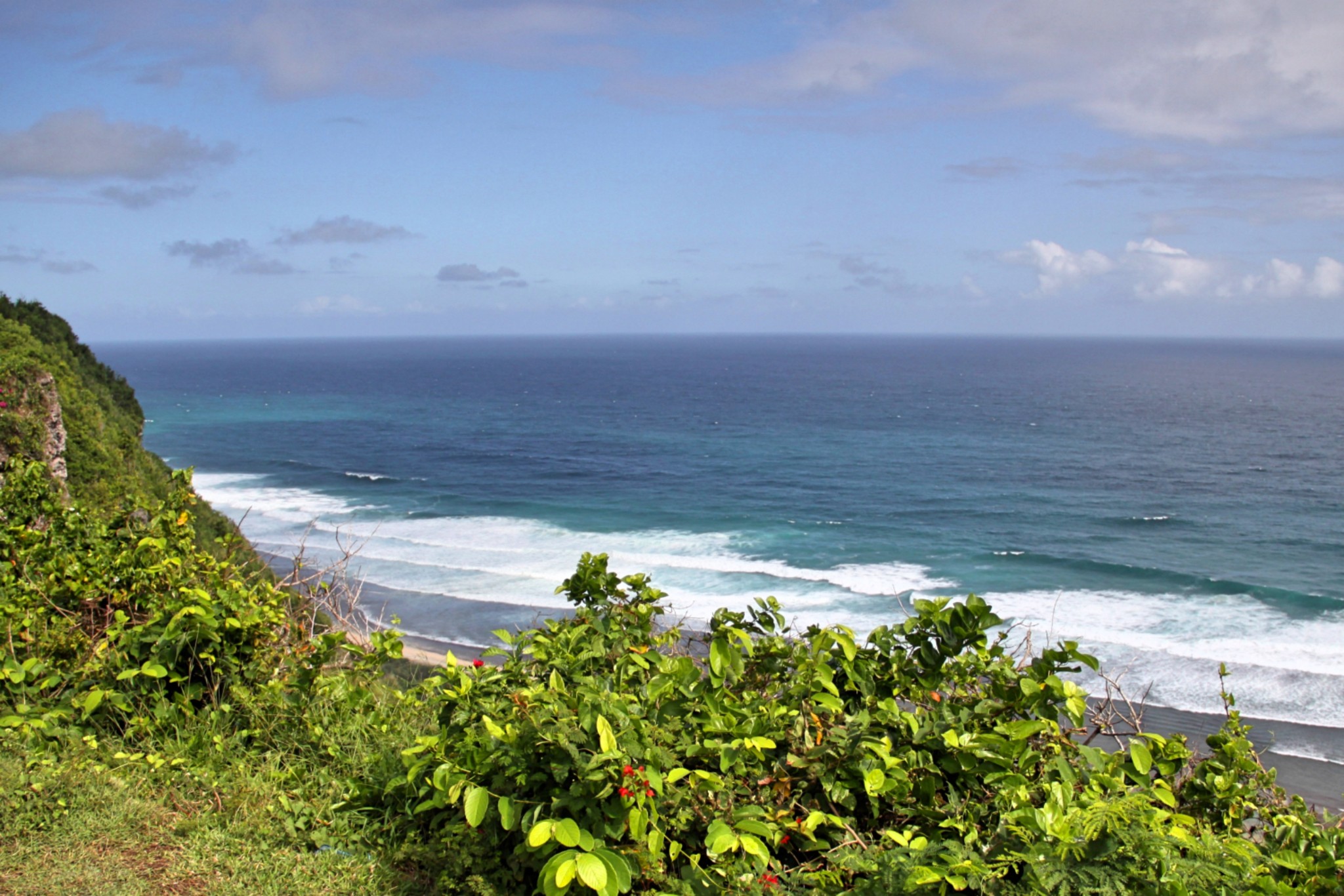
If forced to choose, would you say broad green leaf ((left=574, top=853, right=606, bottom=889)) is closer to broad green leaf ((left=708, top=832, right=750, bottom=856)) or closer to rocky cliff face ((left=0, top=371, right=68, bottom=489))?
broad green leaf ((left=708, top=832, right=750, bottom=856))

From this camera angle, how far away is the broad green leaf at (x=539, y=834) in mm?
3420

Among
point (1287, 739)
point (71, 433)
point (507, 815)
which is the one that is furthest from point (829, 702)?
point (71, 433)

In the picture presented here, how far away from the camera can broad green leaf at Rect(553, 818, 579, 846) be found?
3426 millimetres

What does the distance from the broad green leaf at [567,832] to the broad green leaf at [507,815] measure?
33 centimetres

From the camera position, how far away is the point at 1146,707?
24.1m

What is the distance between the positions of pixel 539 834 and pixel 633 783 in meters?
0.41

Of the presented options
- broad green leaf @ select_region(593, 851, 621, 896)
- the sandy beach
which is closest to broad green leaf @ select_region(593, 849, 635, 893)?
broad green leaf @ select_region(593, 851, 621, 896)

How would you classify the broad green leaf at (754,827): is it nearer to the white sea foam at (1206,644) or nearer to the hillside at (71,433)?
the hillside at (71,433)

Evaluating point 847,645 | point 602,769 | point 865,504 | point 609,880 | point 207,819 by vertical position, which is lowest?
point 865,504

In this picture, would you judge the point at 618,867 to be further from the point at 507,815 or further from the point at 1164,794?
the point at 1164,794

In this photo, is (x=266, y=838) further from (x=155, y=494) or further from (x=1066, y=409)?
(x=1066, y=409)

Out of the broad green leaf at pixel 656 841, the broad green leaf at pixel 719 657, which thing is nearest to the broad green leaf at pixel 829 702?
the broad green leaf at pixel 719 657

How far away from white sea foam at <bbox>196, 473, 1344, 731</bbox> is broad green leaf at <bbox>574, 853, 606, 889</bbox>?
700 inches

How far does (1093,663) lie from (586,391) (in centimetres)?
11485
